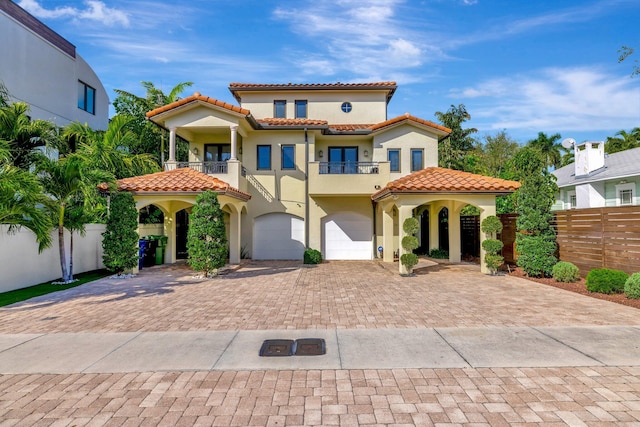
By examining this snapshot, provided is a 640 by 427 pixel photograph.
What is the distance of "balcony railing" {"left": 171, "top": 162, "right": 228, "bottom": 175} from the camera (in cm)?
1683

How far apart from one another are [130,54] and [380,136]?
11.7 m

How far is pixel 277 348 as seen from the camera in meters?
5.70

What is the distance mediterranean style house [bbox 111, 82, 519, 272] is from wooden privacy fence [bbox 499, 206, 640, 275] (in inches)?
185

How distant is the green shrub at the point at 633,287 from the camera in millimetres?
8695

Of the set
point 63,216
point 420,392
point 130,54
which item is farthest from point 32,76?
point 420,392

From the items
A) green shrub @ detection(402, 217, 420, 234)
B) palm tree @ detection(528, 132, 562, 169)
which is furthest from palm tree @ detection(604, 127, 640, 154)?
green shrub @ detection(402, 217, 420, 234)

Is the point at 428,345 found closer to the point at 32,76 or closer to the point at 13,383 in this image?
the point at 13,383

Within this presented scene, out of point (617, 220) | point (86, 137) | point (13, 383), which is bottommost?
point (13, 383)

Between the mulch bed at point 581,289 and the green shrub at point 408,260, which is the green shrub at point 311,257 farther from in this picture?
the mulch bed at point 581,289

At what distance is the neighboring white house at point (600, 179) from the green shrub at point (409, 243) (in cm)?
1460

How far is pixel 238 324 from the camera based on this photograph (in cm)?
711

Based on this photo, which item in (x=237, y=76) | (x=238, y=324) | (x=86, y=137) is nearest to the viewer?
(x=238, y=324)

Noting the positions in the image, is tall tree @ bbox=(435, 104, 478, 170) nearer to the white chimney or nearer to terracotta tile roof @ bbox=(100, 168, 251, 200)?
the white chimney

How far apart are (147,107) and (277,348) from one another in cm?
2220
